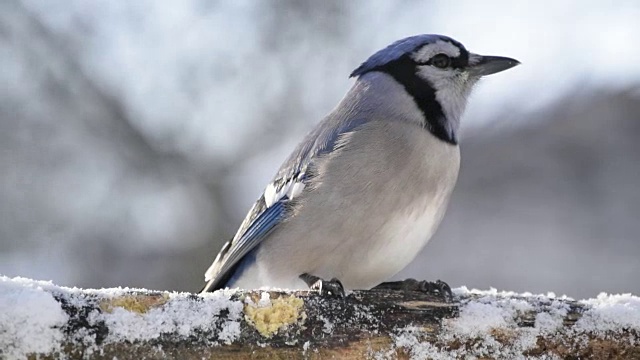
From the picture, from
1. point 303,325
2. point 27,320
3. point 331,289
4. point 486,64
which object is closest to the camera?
point 27,320

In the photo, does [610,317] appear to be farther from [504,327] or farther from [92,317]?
[92,317]

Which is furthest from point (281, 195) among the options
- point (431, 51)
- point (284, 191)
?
point (431, 51)

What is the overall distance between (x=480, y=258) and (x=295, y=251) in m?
2.06

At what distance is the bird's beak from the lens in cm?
274

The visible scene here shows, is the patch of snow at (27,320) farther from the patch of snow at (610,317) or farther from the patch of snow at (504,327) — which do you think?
the patch of snow at (610,317)

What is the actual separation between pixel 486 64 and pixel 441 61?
146mm

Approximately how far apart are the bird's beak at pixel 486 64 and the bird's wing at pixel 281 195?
17.2 inches

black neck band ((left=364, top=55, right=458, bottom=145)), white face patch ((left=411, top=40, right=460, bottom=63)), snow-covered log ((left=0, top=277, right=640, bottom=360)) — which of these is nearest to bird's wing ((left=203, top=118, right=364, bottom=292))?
black neck band ((left=364, top=55, right=458, bottom=145))

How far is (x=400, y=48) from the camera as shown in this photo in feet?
8.91

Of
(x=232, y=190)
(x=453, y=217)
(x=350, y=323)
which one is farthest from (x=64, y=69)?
(x=350, y=323)

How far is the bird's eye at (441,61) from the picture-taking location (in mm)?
2689

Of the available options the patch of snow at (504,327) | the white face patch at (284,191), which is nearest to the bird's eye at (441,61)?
the white face patch at (284,191)

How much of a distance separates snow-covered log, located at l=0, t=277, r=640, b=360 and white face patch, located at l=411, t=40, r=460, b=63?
0.95 metres

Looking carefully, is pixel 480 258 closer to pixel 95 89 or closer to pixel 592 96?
pixel 592 96
